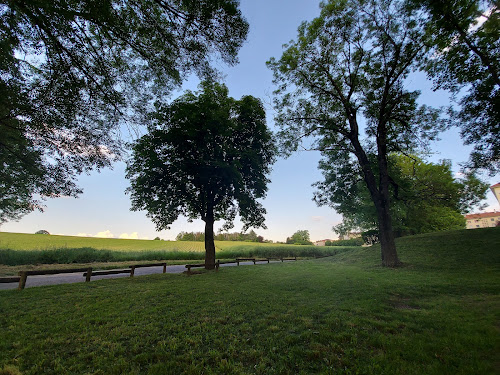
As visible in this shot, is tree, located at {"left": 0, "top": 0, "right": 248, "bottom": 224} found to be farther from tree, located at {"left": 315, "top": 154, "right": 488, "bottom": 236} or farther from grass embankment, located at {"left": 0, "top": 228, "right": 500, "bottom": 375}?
tree, located at {"left": 315, "top": 154, "right": 488, "bottom": 236}

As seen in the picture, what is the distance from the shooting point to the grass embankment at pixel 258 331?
10.1 ft

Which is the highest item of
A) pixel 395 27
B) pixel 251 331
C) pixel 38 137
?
pixel 395 27

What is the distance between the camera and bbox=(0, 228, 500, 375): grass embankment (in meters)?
3.07

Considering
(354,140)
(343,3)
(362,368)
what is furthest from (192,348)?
(343,3)

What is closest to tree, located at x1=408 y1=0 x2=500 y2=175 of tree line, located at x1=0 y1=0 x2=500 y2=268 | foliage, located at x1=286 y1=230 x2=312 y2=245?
tree line, located at x1=0 y1=0 x2=500 y2=268

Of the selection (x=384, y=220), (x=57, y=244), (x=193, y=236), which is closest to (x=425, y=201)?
(x=384, y=220)

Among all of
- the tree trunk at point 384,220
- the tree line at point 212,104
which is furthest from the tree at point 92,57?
the tree trunk at point 384,220

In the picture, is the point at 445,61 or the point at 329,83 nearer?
the point at 445,61

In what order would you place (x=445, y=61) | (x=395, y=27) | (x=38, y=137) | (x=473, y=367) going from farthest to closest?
(x=395, y=27), (x=445, y=61), (x=38, y=137), (x=473, y=367)

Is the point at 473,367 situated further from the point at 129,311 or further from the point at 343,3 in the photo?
the point at 343,3

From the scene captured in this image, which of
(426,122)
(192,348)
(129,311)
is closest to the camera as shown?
(192,348)

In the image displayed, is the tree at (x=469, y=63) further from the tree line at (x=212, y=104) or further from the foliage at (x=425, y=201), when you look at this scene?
the foliage at (x=425, y=201)

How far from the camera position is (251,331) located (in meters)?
4.32

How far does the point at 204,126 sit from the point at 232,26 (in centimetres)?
751
